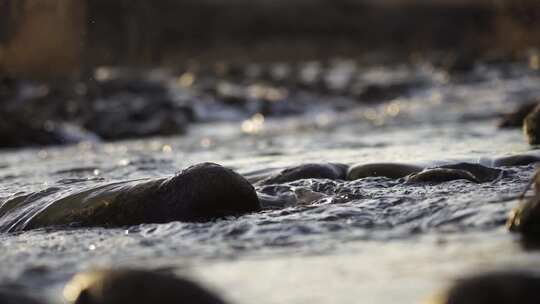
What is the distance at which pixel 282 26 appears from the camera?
103ft

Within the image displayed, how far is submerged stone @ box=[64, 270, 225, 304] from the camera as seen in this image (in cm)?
191

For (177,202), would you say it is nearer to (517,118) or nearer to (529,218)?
(529,218)

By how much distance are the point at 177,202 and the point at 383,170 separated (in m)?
1.09

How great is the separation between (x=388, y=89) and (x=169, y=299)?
12231 millimetres

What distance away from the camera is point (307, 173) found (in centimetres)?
395

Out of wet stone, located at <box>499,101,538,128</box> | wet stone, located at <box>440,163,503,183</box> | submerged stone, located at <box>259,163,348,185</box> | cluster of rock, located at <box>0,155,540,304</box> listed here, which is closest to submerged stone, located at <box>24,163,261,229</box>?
cluster of rock, located at <box>0,155,540,304</box>

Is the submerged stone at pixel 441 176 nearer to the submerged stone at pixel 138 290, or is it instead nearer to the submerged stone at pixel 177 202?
the submerged stone at pixel 177 202

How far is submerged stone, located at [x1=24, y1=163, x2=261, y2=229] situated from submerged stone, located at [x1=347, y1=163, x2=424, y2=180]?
808 mm

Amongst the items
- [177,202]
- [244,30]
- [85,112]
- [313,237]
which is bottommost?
[313,237]

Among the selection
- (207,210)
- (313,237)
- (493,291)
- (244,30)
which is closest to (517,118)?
(207,210)

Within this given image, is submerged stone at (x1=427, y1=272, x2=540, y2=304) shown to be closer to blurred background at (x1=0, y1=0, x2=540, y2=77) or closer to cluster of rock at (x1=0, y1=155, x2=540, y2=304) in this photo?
cluster of rock at (x1=0, y1=155, x2=540, y2=304)

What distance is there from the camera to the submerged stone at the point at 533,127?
4609 mm

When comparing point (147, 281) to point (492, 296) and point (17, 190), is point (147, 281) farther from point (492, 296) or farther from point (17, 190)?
point (17, 190)

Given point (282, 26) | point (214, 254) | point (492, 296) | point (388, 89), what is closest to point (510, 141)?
point (214, 254)
